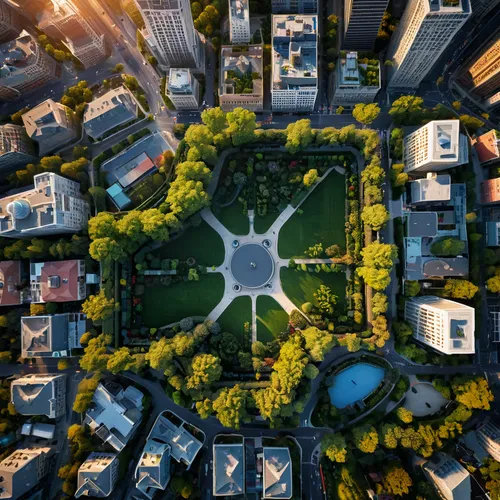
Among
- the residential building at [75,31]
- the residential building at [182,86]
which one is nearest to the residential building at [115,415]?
the residential building at [182,86]

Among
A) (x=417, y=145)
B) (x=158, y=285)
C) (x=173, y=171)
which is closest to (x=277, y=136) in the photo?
(x=173, y=171)

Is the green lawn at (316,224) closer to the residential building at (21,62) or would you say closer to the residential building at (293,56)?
the residential building at (293,56)

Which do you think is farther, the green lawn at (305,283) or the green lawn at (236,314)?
the green lawn at (305,283)

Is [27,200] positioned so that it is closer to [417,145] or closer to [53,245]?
[53,245]

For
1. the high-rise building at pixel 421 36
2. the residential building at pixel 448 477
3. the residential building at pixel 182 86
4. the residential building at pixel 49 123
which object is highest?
the high-rise building at pixel 421 36

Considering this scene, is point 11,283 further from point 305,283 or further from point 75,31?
point 305,283

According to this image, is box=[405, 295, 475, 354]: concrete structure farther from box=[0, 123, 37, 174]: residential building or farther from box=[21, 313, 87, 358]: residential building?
box=[0, 123, 37, 174]: residential building
